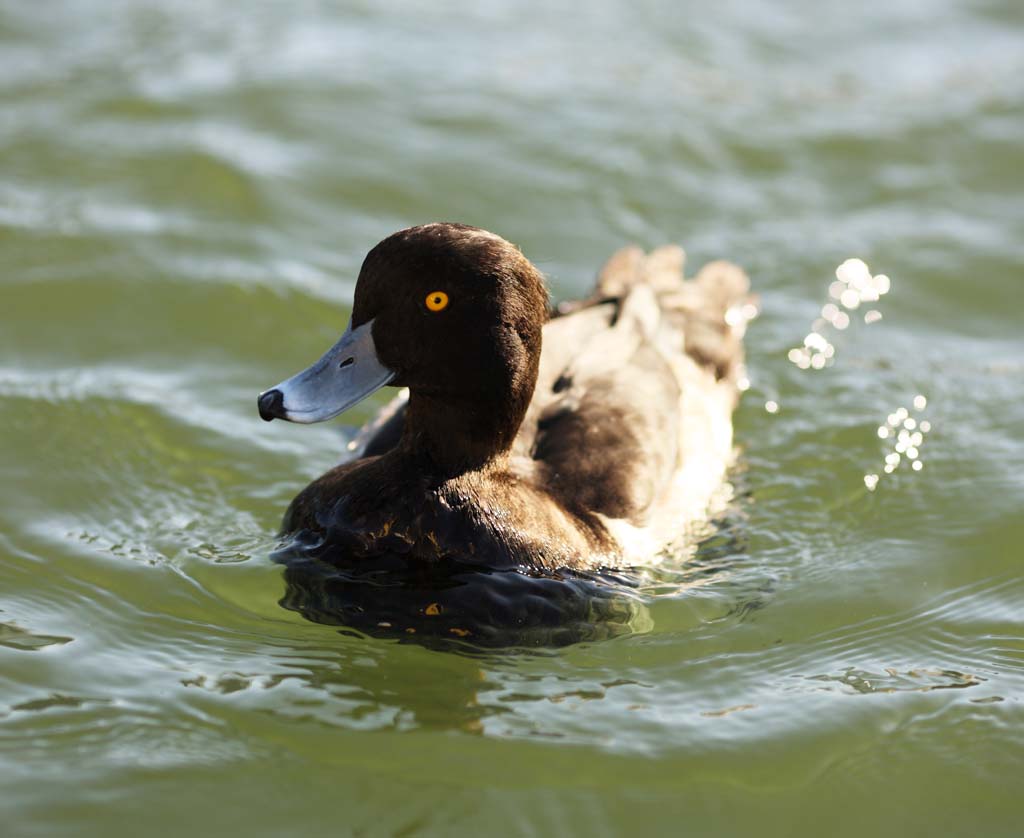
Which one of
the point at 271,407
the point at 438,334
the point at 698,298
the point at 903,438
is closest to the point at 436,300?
the point at 438,334

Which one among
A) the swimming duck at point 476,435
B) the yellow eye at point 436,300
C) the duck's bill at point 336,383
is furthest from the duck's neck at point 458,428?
the yellow eye at point 436,300

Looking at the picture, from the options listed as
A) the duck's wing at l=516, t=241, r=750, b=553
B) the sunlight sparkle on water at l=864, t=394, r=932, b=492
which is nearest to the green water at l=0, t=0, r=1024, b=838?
the sunlight sparkle on water at l=864, t=394, r=932, b=492

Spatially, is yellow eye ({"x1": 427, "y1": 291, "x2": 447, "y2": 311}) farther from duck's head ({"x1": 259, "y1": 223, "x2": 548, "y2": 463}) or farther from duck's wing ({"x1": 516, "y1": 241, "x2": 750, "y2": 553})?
duck's wing ({"x1": 516, "y1": 241, "x2": 750, "y2": 553})

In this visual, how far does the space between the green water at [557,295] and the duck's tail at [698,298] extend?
0.35 m

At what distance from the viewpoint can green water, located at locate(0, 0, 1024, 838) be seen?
5.11m

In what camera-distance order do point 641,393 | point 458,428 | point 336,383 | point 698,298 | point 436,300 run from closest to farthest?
point 436,300, point 336,383, point 458,428, point 641,393, point 698,298

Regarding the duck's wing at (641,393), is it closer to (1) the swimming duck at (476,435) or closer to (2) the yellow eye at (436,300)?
(1) the swimming duck at (476,435)

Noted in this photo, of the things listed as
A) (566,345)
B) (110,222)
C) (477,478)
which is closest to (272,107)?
(110,222)

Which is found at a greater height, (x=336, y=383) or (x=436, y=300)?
(x=436, y=300)

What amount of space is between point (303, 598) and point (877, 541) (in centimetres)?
289

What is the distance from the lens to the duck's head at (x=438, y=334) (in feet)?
18.3

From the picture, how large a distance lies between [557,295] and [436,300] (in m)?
3.93

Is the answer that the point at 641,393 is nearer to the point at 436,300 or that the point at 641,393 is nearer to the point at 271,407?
the point at 436,300

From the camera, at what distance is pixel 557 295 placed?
9492mm
